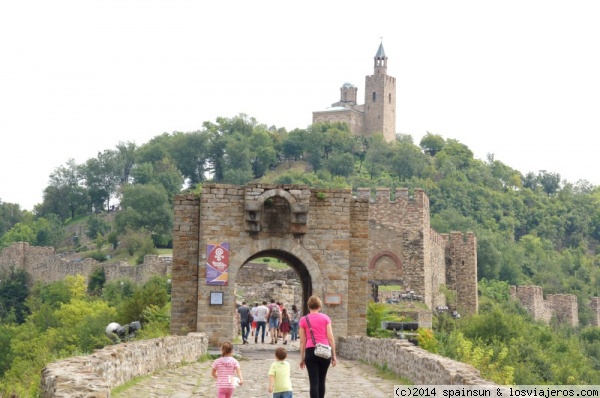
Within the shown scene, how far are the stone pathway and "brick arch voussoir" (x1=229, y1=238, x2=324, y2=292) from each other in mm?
3646

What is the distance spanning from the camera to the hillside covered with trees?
256ft

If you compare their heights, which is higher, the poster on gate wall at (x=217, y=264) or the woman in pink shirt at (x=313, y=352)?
the poster on gate wall at (x=217, y=264)

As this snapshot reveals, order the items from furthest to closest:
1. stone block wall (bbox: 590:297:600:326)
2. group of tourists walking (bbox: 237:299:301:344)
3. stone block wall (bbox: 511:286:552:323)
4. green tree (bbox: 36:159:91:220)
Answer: green tree (bbox: 36:159:91:220) → stone block wall (bbox: 590:297:600:326) → stone block wall (bbox: 511:286:552:323) → group of tourists walking (bbox: 237:299:301:344)

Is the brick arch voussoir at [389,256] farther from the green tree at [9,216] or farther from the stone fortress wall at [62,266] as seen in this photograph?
the green tree at [9,216]

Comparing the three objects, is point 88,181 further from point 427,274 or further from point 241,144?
point 427,274

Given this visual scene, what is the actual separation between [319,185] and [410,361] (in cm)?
6788

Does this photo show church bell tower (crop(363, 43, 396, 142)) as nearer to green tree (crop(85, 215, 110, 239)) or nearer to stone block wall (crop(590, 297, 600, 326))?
green tree (crop(85, 215, 110, 239))

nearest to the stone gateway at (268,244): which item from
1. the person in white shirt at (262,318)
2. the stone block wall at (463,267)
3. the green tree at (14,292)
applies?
the person in white shirt at (262,318)

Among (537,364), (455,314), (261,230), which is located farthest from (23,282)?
(261,230)

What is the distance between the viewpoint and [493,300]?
185 ft

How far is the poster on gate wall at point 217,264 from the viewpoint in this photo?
2356 centimetres

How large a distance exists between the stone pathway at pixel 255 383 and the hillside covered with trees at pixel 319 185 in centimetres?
5526

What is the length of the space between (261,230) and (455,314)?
2504cm

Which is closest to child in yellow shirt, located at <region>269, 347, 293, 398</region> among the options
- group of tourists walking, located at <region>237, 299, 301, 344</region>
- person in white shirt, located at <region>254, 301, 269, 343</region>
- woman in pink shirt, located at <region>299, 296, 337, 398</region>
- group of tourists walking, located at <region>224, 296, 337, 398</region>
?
group of tourists walking, located at <region>224, 296, 337, 398</region>
